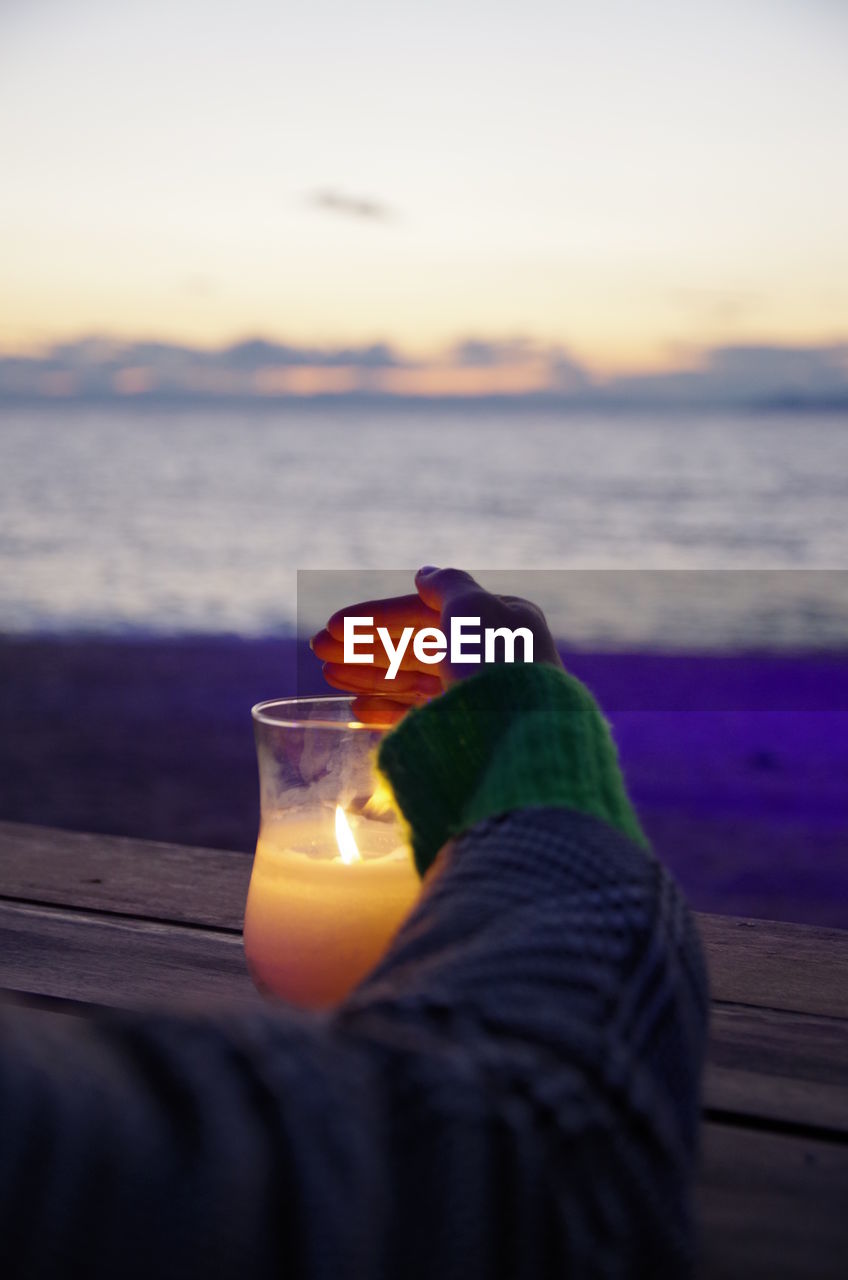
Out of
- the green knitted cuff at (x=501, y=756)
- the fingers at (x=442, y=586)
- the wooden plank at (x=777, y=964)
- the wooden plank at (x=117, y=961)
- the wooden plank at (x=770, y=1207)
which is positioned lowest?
the wooden plank at (x=770, y=1207)

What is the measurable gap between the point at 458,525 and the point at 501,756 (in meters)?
15.2

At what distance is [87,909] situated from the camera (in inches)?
42.1

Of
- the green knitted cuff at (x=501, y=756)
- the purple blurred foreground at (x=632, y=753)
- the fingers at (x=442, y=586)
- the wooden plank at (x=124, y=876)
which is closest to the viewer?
the green knitted cuff at (x=501, y=756)

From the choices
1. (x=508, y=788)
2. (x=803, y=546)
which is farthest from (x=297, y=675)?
(x=803, y=546)

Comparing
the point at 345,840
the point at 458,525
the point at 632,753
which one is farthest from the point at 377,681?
the point at 458,525

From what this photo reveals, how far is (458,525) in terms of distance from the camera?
1580 cm

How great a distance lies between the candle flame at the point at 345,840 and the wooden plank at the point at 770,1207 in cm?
30

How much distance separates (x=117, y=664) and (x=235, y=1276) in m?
7.32

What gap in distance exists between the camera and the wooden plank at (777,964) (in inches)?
34.7

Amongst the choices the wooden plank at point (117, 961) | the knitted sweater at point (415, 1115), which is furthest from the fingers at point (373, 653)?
the knitted sweater at point (415, 1115)

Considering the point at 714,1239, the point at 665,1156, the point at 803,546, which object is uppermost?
the point at 803,546

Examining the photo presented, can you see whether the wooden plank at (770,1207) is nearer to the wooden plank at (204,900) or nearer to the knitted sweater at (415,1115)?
the knitted sweater at (415,1115)

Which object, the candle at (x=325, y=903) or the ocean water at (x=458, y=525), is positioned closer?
the candle at (x=325, y=903)

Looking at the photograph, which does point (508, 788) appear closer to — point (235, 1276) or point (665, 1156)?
point (665, 1156)
